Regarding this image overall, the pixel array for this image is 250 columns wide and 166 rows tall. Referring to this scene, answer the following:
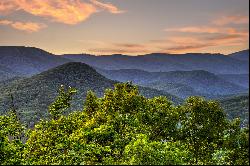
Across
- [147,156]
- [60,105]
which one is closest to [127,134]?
[147,156]

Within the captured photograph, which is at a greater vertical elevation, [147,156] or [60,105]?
[60,105]

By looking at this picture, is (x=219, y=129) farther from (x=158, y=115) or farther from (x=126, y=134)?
(x=126, y=134)

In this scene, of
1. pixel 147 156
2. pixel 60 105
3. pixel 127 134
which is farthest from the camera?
pixel 60 105

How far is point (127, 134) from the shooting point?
135 ft

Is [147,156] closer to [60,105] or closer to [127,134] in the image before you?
[127,134]

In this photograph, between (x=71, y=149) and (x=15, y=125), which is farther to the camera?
(x=15, y=125)

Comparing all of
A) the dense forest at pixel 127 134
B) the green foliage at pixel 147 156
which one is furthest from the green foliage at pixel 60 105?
the green foliage at pixel 147 156

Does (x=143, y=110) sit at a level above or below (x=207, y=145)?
above

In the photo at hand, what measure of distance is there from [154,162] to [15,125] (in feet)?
99.1

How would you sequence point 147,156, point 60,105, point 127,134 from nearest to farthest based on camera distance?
point 147,156
point 127,134
point 60,105

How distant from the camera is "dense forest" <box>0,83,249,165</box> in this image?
35000 mm

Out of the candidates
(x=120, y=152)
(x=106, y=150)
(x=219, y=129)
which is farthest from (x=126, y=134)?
(x=219, y=129)

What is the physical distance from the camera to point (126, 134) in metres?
41.5

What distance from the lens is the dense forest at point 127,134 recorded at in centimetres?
3500
